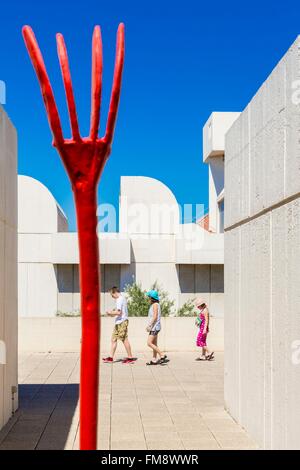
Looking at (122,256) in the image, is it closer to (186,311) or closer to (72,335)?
(186,311)

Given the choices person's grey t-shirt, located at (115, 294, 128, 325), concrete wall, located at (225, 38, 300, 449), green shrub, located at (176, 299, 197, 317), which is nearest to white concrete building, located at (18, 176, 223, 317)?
green shrub, located at (176, 299, 197, 317)

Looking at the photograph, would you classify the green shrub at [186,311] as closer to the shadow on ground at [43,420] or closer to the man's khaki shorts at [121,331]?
the man's khaki shorts at [121,331]

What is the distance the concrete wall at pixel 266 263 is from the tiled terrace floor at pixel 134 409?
54 centimetres

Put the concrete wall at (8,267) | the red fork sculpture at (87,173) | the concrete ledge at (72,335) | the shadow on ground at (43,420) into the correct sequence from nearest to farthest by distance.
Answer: the red fork sculpture at (87,173)
the shadow on ground at (43,420)
the concrete wall at (8,267)
the concrete ledge at (72,335)

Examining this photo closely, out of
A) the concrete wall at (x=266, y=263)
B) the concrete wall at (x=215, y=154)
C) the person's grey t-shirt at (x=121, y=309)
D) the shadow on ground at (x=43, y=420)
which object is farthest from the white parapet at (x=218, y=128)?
the concrete wall at (x=266, y=263)

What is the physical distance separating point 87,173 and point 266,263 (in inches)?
175

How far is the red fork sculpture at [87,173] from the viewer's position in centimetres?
329

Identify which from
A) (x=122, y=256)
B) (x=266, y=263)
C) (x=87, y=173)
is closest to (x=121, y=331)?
(x=122, y=256)

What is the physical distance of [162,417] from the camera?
949 cm

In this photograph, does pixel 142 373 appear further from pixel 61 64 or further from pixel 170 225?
pixel 61 64

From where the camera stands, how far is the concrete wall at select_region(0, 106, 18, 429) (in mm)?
8742

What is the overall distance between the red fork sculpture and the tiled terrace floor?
4.69 m

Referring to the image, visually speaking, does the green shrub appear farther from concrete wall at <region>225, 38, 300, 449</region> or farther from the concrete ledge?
concrete wall at <region>225, 38, 300, 449</region>

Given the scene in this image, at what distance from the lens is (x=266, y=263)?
7.48 m
